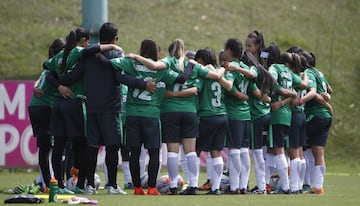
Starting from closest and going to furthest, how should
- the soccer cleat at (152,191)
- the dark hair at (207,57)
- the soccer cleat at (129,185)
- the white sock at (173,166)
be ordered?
1. the soccer cleat at (152,191)
2. the white sock at (173,166)
3. the dark hair at (207,57)
4. the soccer cleat at (129,185)

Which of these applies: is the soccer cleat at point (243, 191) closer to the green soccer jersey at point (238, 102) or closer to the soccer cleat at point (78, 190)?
the green soccer jersey at point (238, 102)

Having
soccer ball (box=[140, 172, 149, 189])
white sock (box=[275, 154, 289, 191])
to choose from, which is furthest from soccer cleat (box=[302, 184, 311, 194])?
soccer ball (box=[140, 172, 149, 189])

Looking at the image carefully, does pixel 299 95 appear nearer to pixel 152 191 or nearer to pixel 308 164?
pixel 308 164

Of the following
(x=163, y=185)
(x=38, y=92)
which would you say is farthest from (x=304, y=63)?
(x=38, y=92)

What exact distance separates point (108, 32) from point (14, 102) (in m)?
7.53

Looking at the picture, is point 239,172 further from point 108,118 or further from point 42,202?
point 42,202

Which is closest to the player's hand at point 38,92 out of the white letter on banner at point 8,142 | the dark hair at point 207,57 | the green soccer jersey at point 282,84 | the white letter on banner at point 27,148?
the dark hair at point 207,57

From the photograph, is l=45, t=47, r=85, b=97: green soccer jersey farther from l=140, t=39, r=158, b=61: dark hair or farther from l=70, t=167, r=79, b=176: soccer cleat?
l=70, t=167, r=79, b=176: soccer cleat

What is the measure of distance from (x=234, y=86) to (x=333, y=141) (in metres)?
11.2

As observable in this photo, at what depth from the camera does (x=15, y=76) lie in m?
25.7

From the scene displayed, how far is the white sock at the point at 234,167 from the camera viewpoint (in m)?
15.5

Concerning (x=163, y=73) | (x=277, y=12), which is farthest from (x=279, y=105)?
(x=277, y=12)

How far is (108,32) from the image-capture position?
14.5 meters

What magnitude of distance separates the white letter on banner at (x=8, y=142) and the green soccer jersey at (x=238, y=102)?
7.19m
